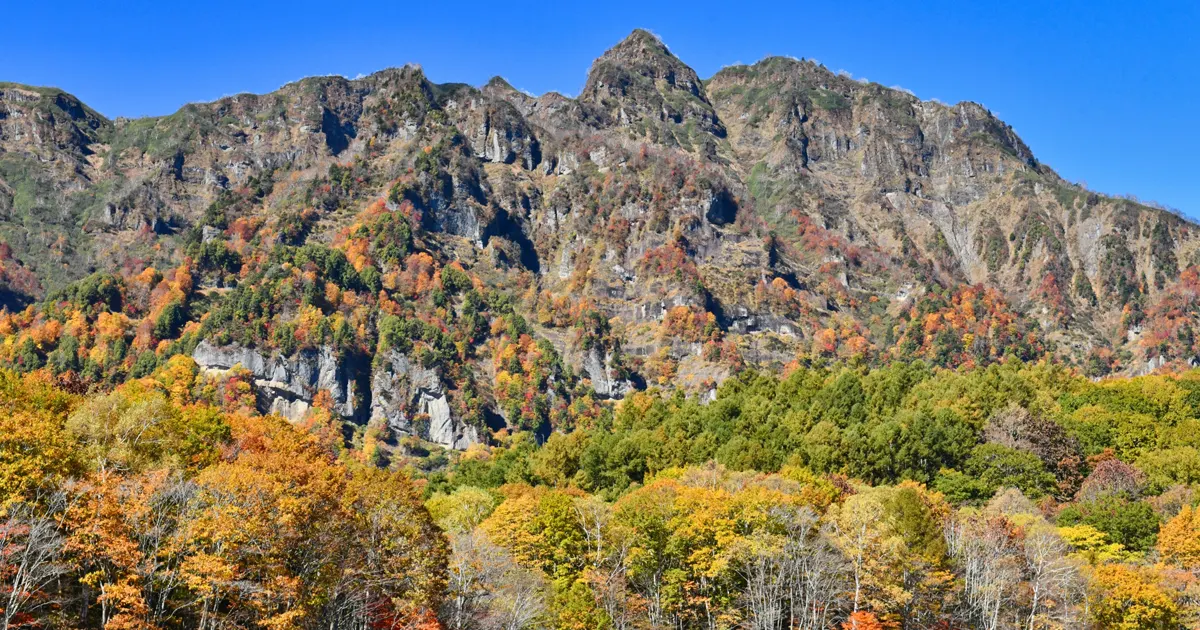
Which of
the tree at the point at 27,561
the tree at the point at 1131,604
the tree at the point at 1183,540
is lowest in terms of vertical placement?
the tree at the point at 27,561

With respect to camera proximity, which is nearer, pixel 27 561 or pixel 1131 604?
pixel 27 561

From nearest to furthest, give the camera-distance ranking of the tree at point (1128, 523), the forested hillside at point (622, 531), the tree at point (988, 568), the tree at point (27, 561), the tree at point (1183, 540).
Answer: the tree at point (27, 561) → the forested hillside at point (622, 531) → the tree at point (988, 568) → the tree at point (1183, 540) → the tree at point (1128, 523)

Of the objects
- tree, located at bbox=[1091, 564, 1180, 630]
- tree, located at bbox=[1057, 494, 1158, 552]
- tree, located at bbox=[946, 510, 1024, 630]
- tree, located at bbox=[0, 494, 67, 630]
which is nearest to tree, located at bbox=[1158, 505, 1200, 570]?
tree, located at bbox=[1057, 494, 1158, 552]

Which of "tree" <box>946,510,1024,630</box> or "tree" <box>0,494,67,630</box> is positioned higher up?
"tree" <box>946,510,1024,630</box>

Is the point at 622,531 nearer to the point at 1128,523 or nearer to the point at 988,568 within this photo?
the point at 988,568

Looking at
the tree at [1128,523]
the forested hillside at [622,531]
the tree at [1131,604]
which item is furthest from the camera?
the tree at [1128,523]

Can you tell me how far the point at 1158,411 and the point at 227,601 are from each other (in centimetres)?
10168

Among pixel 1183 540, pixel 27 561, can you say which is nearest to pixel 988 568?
pixel 1183 540

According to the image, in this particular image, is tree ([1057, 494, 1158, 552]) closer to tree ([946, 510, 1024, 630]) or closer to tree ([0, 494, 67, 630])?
tree ([946, 510, 1024, 630])

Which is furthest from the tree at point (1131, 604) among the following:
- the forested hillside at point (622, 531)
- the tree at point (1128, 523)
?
the tree at point (1128, 523)

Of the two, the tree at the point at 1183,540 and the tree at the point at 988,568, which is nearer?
the tree at the point at 988,568

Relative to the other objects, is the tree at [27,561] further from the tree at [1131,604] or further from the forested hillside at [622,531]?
the tree at [1131,604]

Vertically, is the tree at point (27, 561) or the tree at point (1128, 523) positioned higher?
the tree at point (1128, 523)

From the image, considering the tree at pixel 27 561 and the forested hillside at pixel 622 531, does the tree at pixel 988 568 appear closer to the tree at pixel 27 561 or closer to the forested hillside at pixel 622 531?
the forested hillside at pixel 622 531
